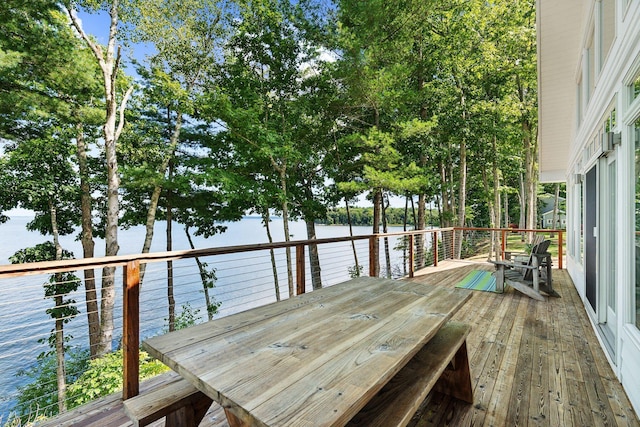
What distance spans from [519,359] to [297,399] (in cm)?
257

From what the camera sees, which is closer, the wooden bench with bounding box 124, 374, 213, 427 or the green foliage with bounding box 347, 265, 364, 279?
the wooden bench with bounding box 124, 374, 213, 427

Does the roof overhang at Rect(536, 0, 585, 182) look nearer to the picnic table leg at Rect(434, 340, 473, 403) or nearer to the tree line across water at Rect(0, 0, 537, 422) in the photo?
the tree line across water at Rect(0, 0, 537, 422)

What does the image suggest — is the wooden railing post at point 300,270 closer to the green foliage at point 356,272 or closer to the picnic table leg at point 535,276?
the picnic table leg at point 535,276

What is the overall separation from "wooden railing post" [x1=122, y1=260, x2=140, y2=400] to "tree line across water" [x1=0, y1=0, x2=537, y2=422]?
273 inches

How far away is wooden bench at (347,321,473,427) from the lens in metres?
1.19

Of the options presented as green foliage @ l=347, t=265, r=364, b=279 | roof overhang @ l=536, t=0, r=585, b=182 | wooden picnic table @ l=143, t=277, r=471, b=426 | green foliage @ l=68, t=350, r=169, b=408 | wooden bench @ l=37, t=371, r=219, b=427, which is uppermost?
roof overhang @ l=536, t=0, r=585, b=182

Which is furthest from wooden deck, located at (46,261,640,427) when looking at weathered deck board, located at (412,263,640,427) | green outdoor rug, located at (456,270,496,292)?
green outdoor rug, located at (456,270,496,292)

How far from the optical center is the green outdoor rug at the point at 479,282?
4965mm

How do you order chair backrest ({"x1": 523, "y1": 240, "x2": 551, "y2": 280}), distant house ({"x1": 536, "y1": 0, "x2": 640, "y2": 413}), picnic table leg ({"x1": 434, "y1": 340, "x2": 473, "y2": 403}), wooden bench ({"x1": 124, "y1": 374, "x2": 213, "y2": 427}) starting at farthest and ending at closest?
chair backrest ({"x1": 523, "y1": 240, "x2": 551, "y2": 280}), distant house ({"x1": 536, "y1": 0, "x2": 640, "y2": 413}), picnic table leg ({"x1": 434, "y1": 340, "x2": 473, "y2": 403}), wooden bench ({"x1": 124, "y1": 374, "x2": 213, "y2": 427})

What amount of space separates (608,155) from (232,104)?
9018 millimetres

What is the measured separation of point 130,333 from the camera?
188 cm

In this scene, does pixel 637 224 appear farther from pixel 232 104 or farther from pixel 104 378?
pixel 232 104

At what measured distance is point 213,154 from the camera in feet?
34.1

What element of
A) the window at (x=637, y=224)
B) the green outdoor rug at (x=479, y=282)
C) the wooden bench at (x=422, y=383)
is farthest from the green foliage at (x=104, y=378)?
the window at (x=637, y=224)
